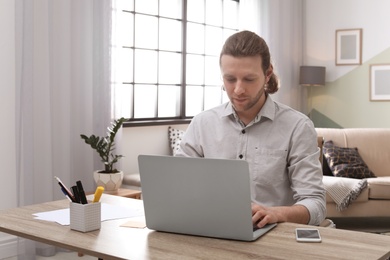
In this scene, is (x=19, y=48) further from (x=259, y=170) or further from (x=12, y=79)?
(x=259, y=170)

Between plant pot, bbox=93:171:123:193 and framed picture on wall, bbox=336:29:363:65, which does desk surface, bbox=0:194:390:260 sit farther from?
framed picture on wall, bbox=336:29:363:65

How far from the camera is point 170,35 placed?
5.34m

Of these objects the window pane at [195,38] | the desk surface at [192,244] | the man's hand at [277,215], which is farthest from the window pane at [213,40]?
the desk surface at [192,244]

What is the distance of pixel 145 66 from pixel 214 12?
1240 mm

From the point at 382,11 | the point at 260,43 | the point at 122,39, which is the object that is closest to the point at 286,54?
the point at 382,11

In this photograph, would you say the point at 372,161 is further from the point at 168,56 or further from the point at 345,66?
the point at 168,56

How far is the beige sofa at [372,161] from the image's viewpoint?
461 cm

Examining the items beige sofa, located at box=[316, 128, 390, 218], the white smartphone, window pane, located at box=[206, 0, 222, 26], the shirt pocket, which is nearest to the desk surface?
the white smartphone

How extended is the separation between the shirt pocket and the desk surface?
1.15 feet

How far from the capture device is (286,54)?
21.6 ft

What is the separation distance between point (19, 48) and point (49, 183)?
937mm

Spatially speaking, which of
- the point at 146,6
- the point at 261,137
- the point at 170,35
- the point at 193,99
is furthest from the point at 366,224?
the point at 261,137

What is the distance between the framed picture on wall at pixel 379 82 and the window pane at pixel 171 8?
245cm

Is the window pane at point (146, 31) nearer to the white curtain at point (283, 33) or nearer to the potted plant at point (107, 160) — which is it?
the potted plant at point (107, 160)
